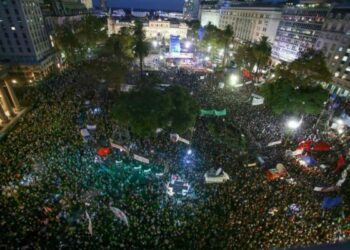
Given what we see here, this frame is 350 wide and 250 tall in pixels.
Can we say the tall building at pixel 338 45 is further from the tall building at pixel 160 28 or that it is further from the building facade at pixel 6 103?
the tall building at pixel 160 28

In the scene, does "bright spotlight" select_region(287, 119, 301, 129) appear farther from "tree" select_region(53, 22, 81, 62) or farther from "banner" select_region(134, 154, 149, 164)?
"tree" select_region(53, 22, 81, 62)

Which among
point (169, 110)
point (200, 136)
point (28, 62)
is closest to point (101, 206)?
point (169, 110)

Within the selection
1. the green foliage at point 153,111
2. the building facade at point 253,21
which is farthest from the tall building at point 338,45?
the green foliage at point 153,111

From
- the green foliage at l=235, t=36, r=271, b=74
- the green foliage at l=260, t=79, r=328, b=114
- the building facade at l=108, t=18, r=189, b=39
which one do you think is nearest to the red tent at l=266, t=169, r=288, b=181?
the green foliage at l=260, t=79, r=328, b=114

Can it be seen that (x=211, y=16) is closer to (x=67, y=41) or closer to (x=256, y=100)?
(x=67, y=41)

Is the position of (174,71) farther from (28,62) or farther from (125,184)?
(125,184)

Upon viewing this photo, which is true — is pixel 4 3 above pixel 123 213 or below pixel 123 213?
above
